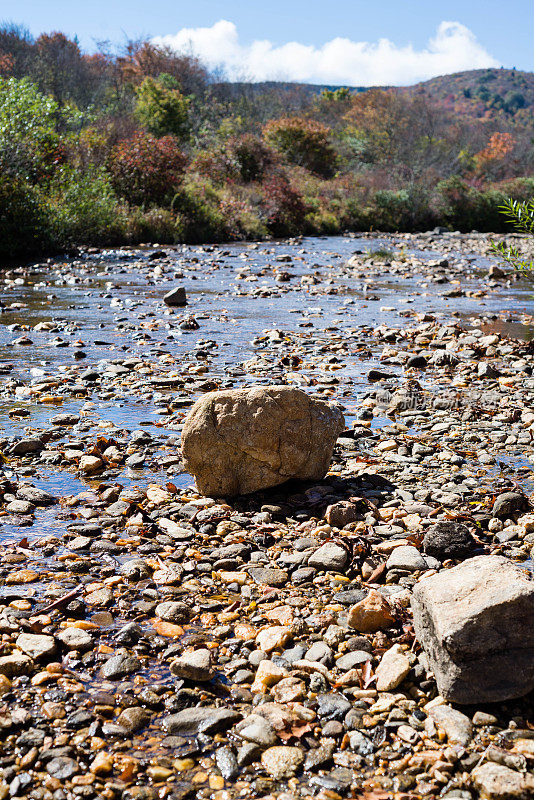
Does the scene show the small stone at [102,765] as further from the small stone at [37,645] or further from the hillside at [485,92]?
the hillside at [485,92]

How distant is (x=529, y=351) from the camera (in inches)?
375

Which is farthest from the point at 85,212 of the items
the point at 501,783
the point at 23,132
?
the point at 501,783

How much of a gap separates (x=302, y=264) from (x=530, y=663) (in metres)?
17.8

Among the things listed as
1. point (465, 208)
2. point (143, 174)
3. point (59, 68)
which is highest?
point (59, 68)

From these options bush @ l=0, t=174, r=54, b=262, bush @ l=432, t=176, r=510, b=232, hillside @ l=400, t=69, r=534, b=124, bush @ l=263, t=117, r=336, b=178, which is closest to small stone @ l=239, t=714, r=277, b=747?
bush @ l=0, t=174, r=54, b=262

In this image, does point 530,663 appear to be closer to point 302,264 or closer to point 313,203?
point 302,264

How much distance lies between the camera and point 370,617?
335 centimetres

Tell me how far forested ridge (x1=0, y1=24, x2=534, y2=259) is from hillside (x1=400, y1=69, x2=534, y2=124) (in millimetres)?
30118

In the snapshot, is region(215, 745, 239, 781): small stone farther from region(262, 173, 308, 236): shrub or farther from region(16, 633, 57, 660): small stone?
region(262, 173, 308, 236): shrub

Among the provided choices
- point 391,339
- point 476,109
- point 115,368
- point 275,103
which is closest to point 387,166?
point 275,103

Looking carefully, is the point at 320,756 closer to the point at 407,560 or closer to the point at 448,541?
the point at 407,560

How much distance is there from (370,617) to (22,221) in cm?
1814

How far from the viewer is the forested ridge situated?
20797 millimetres

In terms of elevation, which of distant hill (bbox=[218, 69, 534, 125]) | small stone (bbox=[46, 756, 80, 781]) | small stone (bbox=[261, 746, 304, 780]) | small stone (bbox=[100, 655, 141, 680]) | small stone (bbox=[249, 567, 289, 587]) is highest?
distant hill (bbox=[218, 69, 534, 125])
